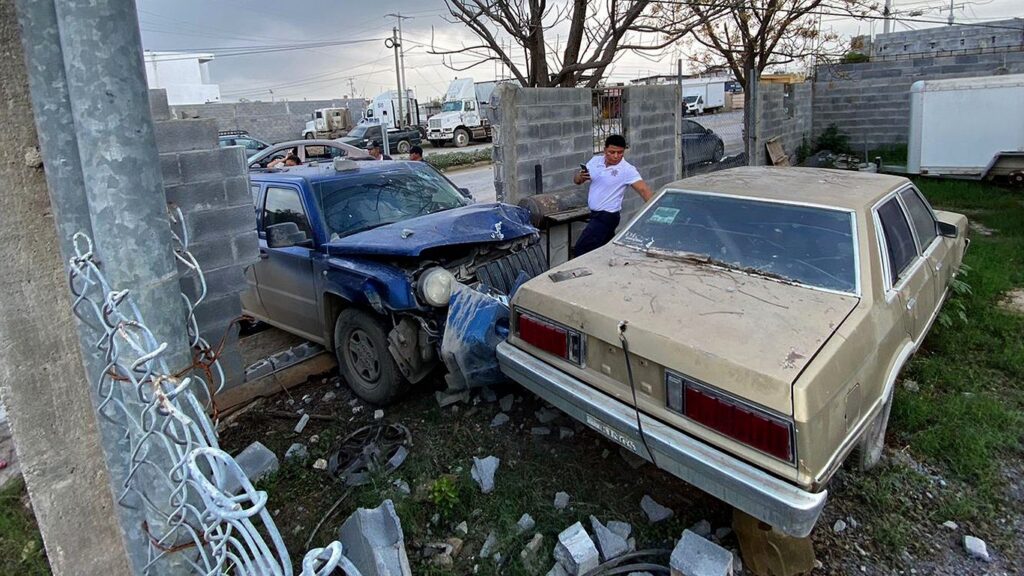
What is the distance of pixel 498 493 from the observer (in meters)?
3.51

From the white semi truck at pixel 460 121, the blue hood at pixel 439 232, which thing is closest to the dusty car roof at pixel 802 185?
the blue hood at pixel 439 232

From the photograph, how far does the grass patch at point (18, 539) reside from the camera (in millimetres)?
3143

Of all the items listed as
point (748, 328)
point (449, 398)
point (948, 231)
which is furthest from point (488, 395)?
point (948, 231)

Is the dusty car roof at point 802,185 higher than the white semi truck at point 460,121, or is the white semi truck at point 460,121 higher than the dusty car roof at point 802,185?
the white semi truck at point 460,121

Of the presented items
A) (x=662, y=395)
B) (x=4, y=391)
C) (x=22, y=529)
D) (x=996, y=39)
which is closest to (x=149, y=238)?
(x=4, y=391)

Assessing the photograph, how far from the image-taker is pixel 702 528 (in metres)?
3.18

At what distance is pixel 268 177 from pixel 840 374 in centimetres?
464

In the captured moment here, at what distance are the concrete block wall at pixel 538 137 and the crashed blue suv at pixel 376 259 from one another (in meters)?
1.03

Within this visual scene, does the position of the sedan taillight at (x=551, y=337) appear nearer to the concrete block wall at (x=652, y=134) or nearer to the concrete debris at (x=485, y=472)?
the concrete debris at (x=485, y=472)

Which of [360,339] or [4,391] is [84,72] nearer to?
[4,391]

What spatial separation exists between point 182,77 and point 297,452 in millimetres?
50205

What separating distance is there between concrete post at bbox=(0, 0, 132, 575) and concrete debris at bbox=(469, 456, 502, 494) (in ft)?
5.91

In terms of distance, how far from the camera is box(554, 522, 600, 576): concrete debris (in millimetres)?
2869

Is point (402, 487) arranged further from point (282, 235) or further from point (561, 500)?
point (282, 235)
